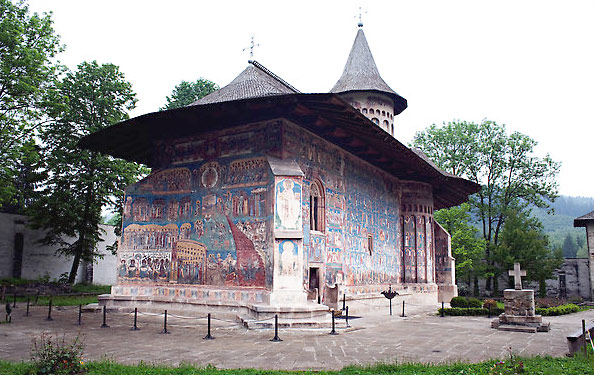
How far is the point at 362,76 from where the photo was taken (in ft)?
86.9

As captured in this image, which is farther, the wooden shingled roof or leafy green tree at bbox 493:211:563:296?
leafy green tree at bbox 493:211:563:296

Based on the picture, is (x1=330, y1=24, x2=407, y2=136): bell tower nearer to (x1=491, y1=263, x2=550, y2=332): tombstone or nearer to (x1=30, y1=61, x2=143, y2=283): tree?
(x1=30, y1=61, x2=143, y2=283): tree

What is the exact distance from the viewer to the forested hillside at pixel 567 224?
78750 millimetres


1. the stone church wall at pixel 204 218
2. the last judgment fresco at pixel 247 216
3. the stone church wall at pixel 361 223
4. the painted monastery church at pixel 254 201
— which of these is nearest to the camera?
the painted monastery church at pixel 254 201

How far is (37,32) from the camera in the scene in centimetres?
1925

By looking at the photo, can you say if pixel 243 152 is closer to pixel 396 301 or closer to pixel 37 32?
pixel 396 301

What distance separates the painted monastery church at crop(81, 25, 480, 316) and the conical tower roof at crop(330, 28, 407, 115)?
25.4ft

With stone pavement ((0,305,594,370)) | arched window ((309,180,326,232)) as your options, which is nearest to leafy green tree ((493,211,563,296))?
stone pavement ((0,305,594,370))

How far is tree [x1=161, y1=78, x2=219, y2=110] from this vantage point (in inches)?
1136

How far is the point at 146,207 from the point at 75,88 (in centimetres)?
1073

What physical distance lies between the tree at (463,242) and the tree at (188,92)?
695 inches

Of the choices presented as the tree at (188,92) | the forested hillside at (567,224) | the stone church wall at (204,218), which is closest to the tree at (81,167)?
the tree at (188,92)

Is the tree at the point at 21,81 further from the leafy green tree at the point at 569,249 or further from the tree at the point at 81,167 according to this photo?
the leafy green tree at the point at 569,249

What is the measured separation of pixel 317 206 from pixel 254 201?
9.13 feet
